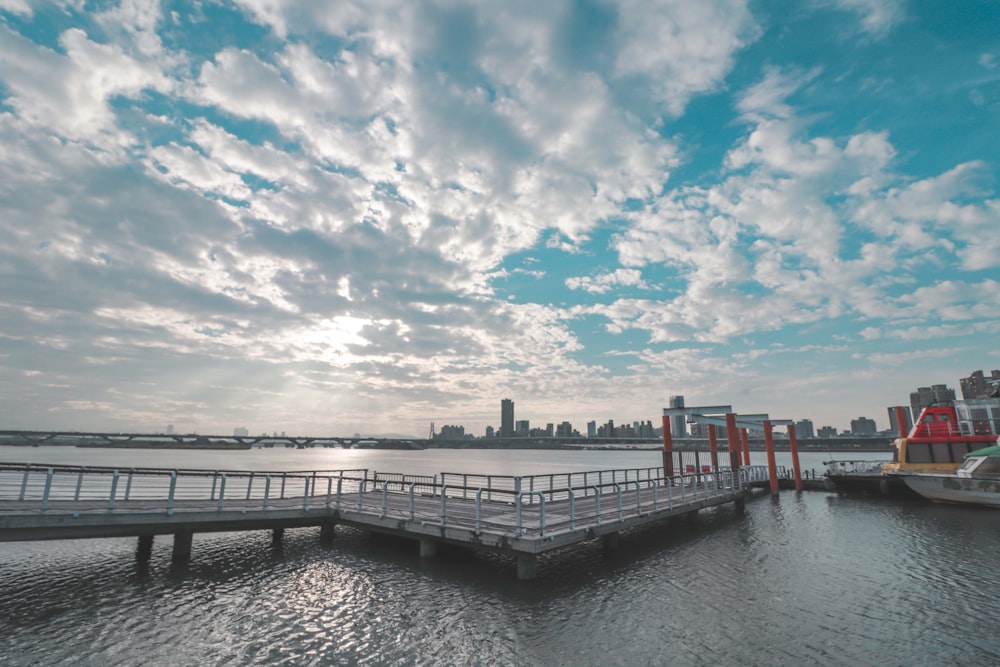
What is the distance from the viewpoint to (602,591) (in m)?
15.4

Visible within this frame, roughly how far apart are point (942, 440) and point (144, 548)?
51.0m

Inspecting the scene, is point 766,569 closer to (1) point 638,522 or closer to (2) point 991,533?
(1) point 638,522

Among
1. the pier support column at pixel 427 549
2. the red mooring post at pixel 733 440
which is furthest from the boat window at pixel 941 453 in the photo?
the pier support column at pixel 427 549

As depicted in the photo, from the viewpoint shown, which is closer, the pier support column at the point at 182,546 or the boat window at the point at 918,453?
the pier support column at the point at 182,546

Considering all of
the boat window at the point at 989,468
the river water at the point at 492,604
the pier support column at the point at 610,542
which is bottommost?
the river water at the point at 492,604

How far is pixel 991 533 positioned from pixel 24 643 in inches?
1498

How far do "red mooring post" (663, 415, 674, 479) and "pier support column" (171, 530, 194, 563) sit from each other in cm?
2838

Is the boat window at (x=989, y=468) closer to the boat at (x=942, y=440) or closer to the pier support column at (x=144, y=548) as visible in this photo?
the boat at (x=942, y=440)

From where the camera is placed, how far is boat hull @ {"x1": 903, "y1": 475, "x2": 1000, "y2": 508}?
105ft

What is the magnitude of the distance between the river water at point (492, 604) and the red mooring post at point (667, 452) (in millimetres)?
12683

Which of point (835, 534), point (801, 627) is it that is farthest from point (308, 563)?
point (835, 534)

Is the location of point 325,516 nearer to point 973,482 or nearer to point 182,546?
point 182,546

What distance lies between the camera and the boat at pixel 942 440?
3709cm

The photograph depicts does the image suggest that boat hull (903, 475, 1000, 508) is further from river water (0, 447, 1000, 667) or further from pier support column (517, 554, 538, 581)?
pier support column (517, 554, 538, 581)
